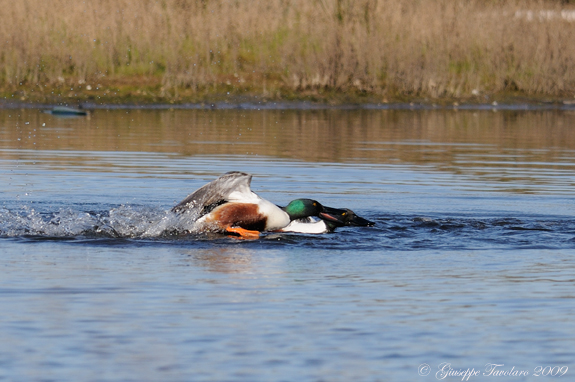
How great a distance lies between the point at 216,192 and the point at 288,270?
182 centimetres

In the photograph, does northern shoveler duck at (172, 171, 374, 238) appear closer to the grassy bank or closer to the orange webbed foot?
the orange webbed foot

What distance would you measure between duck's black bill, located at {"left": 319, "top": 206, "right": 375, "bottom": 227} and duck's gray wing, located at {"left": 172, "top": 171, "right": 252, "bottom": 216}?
2.78 ft

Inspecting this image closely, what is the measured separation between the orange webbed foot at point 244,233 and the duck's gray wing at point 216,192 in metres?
0.29

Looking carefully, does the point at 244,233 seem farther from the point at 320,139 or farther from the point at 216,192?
the point at 320,139

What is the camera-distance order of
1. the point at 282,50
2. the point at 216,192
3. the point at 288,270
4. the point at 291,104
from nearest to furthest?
the point at 288,270
the point at 216,192
the point at 282,50
the point at 291,104

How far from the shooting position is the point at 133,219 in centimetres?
857

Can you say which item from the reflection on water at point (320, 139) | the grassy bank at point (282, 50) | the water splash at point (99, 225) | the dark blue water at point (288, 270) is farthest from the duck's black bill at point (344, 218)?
the grassy bank at point (282, 50)

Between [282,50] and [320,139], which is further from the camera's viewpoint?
[282,50]

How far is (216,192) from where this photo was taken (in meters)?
8.57

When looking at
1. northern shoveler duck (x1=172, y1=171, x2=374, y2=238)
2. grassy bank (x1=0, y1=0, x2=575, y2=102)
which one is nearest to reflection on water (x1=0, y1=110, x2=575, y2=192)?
grassy bank (x1=0, y1=0, x2=575, y2=102)

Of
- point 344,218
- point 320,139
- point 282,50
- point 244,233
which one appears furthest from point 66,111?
point 244,233

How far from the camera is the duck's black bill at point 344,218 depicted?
8.92 metres

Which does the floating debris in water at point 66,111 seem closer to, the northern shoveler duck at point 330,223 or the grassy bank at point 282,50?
the grassy bank at point 282,50

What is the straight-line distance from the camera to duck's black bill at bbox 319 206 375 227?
8.92 meters
